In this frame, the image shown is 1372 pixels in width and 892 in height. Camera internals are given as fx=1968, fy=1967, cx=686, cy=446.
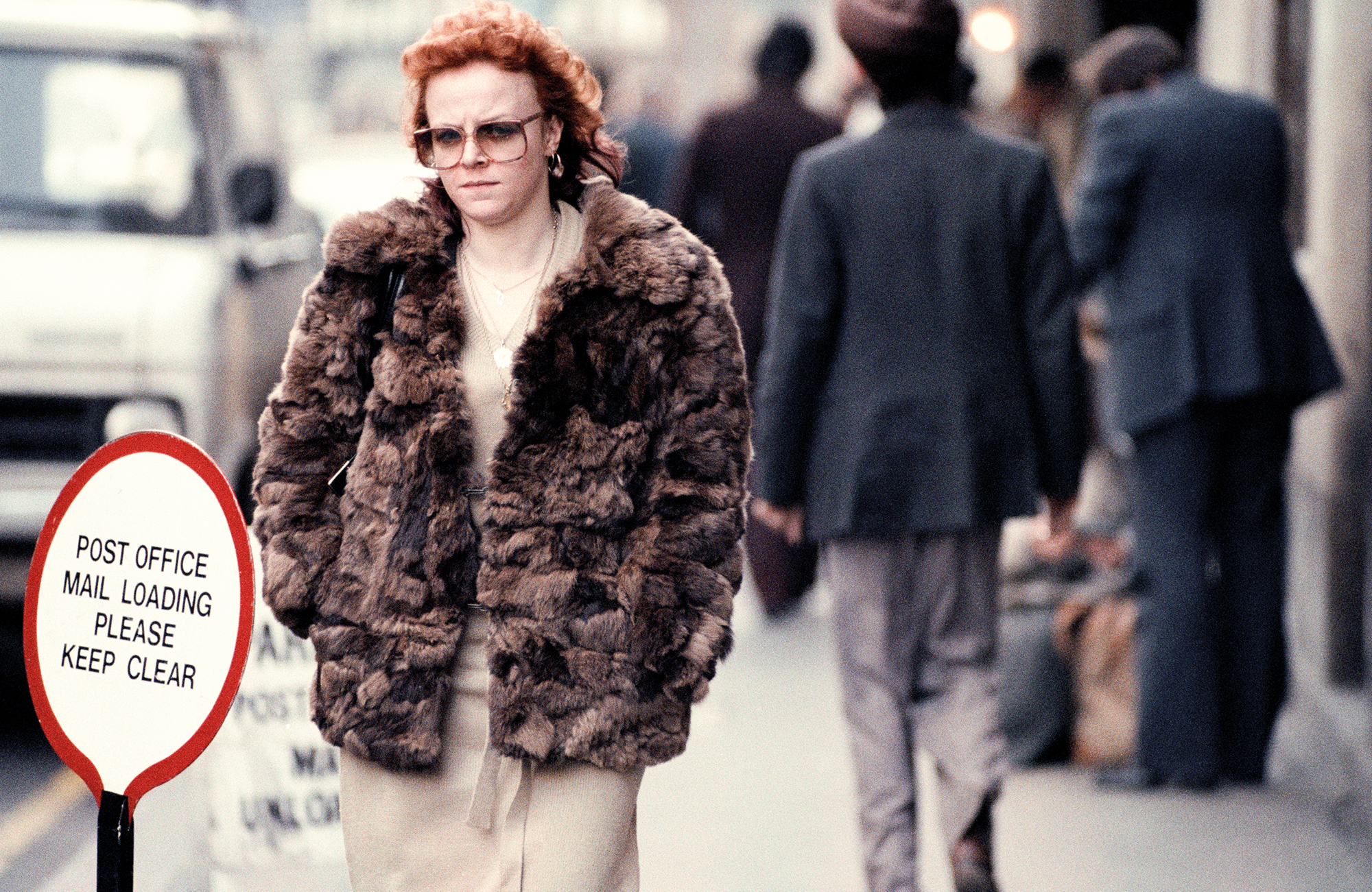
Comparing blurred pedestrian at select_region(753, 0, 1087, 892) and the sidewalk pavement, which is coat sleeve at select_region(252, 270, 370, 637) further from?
the sidewalk pavement

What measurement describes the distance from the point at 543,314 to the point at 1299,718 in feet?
15.9

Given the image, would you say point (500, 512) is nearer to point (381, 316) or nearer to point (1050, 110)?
point (381, 316)

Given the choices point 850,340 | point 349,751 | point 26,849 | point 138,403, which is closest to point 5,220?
point 138,403

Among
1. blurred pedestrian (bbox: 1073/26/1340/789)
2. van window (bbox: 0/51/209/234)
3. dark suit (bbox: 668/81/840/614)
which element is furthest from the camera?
dark suit (bbox: 668/81/840/614)

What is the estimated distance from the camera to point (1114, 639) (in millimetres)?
6344

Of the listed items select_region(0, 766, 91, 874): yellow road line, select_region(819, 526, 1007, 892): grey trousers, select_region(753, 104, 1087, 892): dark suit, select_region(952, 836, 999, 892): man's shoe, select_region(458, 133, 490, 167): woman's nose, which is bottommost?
select_region(0, 766, 91, 874): yellow road line

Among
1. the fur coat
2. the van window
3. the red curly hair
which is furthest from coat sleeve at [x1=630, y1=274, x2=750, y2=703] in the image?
the van window

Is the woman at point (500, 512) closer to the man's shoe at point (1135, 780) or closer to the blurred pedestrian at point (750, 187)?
the man's shoe at point (1135, 780)

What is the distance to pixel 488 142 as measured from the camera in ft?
9.87

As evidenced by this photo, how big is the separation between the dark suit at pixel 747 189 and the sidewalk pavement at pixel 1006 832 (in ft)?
7.29

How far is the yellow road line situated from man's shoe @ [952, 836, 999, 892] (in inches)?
101

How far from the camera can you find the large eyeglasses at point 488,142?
3.01 m

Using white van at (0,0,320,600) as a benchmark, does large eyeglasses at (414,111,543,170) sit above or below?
above

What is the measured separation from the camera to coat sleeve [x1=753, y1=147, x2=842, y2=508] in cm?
470
